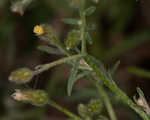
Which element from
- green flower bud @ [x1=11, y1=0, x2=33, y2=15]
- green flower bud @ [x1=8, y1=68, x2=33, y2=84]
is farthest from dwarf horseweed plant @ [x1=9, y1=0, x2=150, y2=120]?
green flower bud @ [x1=11, y1=0, x2=33, y2=15]

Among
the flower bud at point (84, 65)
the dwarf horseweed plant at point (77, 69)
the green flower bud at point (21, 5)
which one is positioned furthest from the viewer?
the green flower bud at point (21, 5)

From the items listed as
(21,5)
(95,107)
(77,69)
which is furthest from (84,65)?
(21,5)

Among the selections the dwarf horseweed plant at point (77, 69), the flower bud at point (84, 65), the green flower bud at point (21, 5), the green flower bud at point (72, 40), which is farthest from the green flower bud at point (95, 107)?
the green flower bud at point (21, 5)

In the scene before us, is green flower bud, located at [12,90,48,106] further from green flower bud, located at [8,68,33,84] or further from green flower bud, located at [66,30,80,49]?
green flower bud, located at [66,30,80,49]

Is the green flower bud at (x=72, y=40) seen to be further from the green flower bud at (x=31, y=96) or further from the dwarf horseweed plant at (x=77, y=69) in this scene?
the green flower bud at (x=31, y=96)

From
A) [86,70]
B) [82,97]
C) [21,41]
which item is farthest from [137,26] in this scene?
[86,70]

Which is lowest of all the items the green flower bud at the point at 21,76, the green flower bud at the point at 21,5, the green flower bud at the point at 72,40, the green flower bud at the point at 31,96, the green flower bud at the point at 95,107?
the green flower bud at the point at 95,107

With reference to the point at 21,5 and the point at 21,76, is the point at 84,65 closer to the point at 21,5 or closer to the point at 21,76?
the point at 21,76

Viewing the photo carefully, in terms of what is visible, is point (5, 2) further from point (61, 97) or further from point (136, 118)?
point (136, 118)
